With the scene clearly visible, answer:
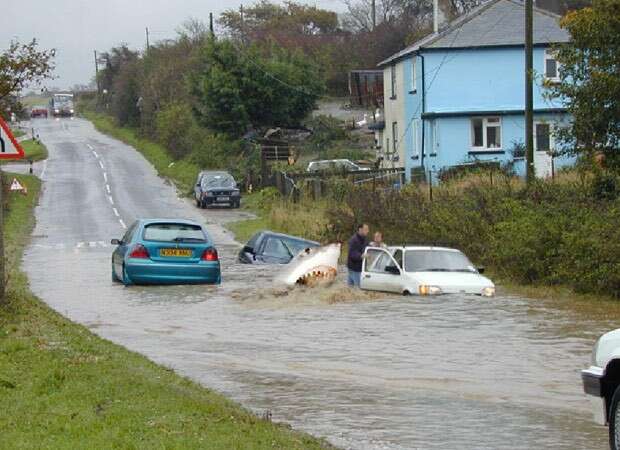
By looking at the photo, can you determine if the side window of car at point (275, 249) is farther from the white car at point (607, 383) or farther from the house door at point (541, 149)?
the white car at point (607, 383)

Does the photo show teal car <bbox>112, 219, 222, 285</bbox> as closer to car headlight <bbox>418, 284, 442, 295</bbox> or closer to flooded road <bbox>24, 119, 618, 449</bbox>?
flooded road <bbox>24, 119, 618, 449</bbox>

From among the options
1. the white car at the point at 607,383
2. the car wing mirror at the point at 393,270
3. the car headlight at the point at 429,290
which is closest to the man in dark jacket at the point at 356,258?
the car wing mirror at the point at 393,270

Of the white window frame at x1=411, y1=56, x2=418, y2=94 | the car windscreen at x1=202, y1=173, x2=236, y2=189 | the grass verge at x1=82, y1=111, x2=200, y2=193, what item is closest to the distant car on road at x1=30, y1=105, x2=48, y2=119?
the grass verge at x1=82, y1=111, x2=200, y2=193

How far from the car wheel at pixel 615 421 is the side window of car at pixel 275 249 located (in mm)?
22039

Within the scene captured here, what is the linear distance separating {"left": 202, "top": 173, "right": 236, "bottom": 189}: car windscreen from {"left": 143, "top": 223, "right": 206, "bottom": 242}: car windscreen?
31.1m

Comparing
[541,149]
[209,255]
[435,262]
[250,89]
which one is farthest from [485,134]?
[209,255]

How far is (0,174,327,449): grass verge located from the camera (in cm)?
838

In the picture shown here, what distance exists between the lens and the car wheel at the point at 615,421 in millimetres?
8297

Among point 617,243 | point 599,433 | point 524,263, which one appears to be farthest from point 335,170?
point 599,433

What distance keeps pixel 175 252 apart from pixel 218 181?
32.2 m

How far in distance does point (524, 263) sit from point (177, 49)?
79929 millimetres

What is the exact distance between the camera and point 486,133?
51219 millimetres

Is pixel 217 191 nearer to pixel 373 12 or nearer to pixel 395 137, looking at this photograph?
pixel 395 137

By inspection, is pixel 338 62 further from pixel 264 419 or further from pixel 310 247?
pixel 264 419
